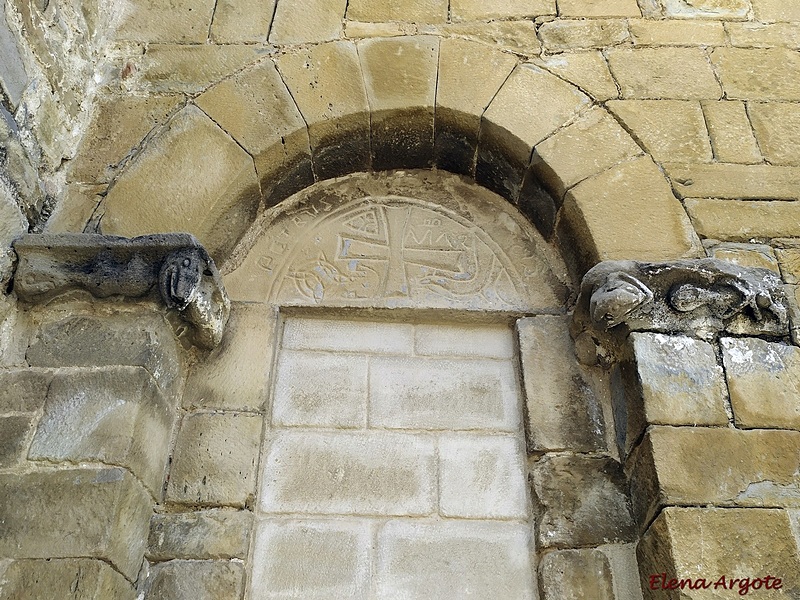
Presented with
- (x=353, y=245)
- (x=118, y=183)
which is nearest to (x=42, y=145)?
(x=118, y=183)

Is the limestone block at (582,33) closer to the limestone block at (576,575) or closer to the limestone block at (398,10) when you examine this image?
the limestone block at (398,10)

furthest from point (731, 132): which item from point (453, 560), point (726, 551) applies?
point (453, 560)

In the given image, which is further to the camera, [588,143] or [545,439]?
[588,143]

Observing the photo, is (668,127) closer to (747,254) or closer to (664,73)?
(664,73)

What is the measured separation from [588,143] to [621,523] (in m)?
1.43

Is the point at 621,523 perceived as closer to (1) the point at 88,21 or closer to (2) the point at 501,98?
(2) the point at 501,98

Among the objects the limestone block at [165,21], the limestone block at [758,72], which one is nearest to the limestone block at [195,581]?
the limestone block at [165,21]

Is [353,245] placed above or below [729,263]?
above

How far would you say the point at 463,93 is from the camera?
2.98 meters

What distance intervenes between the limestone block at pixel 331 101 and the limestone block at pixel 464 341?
2.75 feet

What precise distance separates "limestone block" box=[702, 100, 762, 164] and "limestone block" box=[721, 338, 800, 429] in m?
0.86

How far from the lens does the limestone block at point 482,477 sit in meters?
2.34

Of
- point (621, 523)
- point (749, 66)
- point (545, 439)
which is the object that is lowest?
point (621, 523)

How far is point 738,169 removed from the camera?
280 cm
